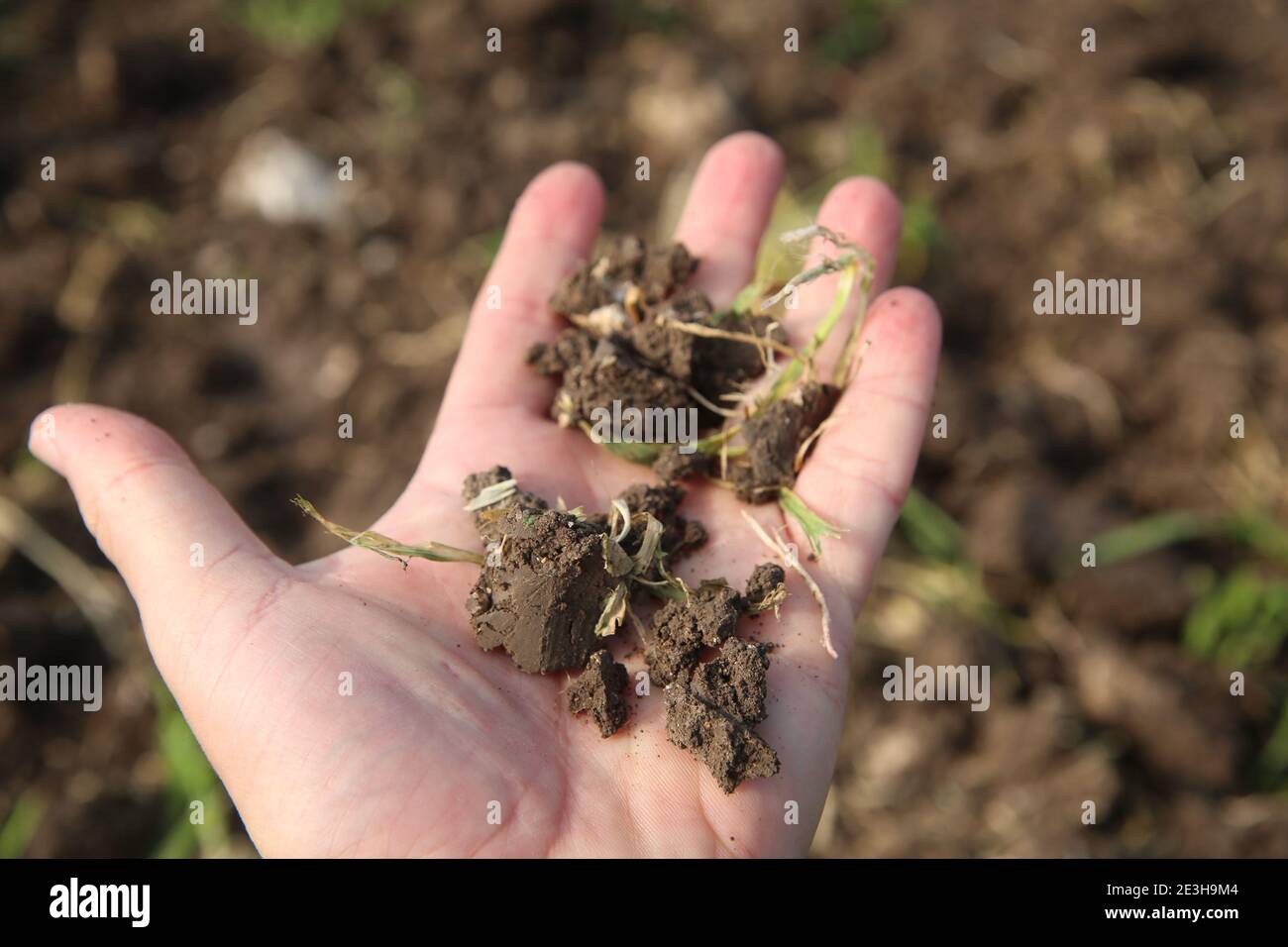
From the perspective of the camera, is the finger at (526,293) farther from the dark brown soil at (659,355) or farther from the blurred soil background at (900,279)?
the blurred soil background at (900,279)

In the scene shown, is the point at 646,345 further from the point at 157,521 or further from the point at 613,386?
the point at 157,521

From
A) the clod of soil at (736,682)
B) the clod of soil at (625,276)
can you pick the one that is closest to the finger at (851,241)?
the clod of soil at (625,276)

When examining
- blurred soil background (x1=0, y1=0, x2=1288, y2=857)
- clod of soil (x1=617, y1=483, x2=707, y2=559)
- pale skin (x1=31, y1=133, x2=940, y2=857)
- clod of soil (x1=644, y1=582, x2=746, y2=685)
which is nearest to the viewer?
pale skin (x1=31, y1=133, x2=940, y2=857)

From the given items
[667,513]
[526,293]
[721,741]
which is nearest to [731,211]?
[526,293]

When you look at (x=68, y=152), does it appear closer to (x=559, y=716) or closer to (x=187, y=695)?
(x=187, y=695)

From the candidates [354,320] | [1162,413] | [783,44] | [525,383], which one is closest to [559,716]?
[525,383]

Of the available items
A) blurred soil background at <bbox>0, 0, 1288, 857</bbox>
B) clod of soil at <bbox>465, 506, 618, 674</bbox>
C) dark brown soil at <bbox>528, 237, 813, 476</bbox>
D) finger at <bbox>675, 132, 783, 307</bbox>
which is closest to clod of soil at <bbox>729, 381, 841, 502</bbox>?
dark brown soil at <bbox>528, 237, 813, 476</bbox>

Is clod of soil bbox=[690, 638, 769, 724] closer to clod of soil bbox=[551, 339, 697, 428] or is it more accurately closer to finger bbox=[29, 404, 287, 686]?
clod of soil bbox=[551, 339, 697, 428]
